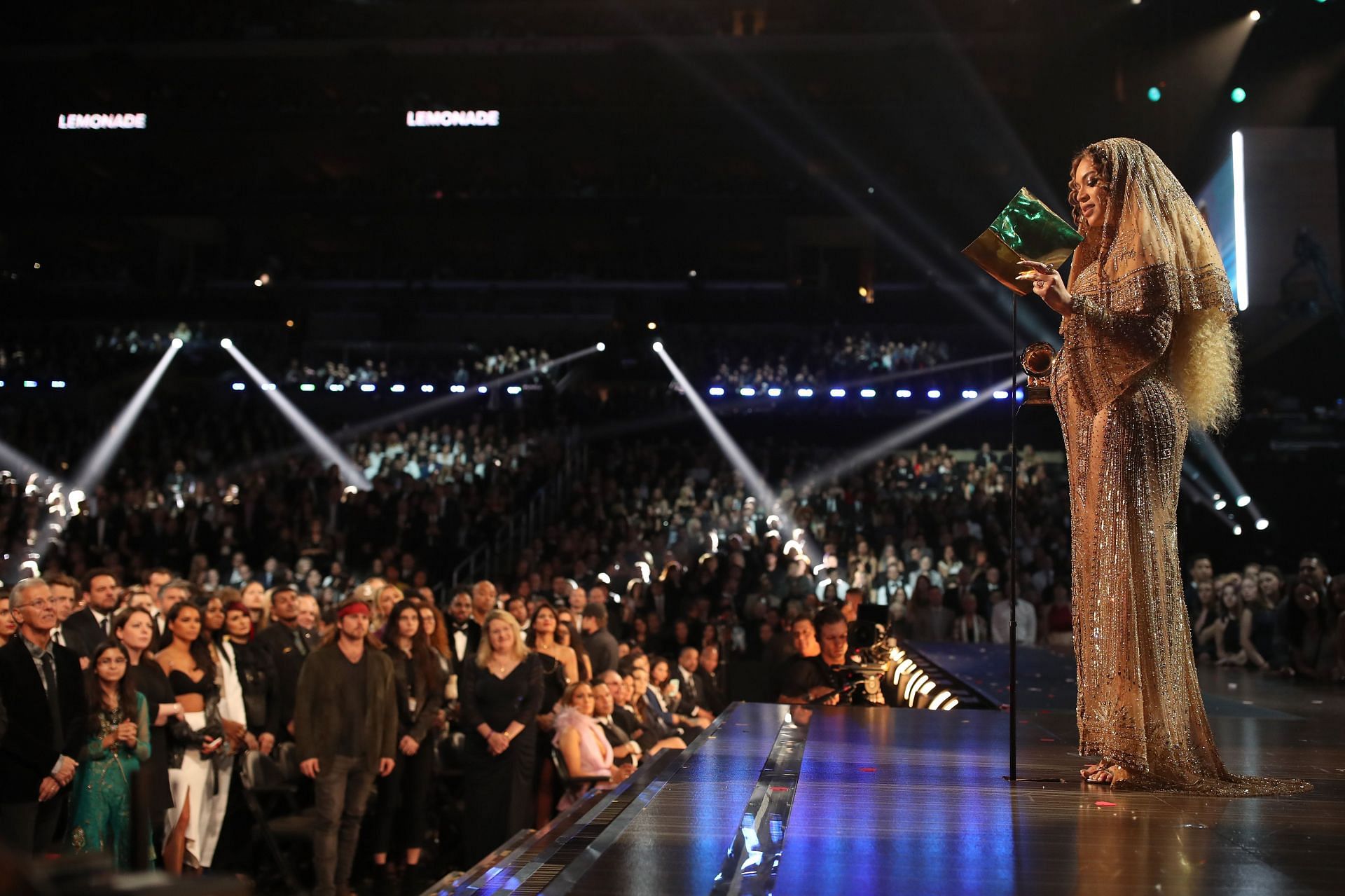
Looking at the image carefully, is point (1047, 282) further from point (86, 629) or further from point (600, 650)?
point (600, 650)

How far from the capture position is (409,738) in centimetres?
664

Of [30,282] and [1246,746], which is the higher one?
[30,282]

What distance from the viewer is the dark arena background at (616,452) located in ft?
13.9

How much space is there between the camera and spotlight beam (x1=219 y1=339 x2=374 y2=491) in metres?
18.3

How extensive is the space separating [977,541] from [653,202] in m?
15.1

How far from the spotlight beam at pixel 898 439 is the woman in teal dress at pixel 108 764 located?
13.1 metres

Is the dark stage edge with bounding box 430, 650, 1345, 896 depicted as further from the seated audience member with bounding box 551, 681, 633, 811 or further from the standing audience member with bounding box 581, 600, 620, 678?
the standing audience member with bounding box 581, 600, 620, 678

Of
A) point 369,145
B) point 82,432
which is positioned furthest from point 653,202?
point 82,432

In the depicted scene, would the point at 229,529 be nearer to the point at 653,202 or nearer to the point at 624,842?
the point at 624,842

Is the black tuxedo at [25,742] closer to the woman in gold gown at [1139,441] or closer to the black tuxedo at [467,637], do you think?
the black tuxedo at [467,637]

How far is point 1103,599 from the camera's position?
3766 millimetres

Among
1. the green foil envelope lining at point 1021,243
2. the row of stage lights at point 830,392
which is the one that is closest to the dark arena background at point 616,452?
the row of stage lights at point 830,392

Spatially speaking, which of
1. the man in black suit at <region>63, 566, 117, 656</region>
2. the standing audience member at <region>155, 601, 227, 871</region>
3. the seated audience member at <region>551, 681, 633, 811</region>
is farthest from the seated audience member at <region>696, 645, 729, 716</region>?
the man in black suit at <region>63, 566, 117, 656</region>

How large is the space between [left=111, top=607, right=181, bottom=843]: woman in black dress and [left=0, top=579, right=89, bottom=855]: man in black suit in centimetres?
38
